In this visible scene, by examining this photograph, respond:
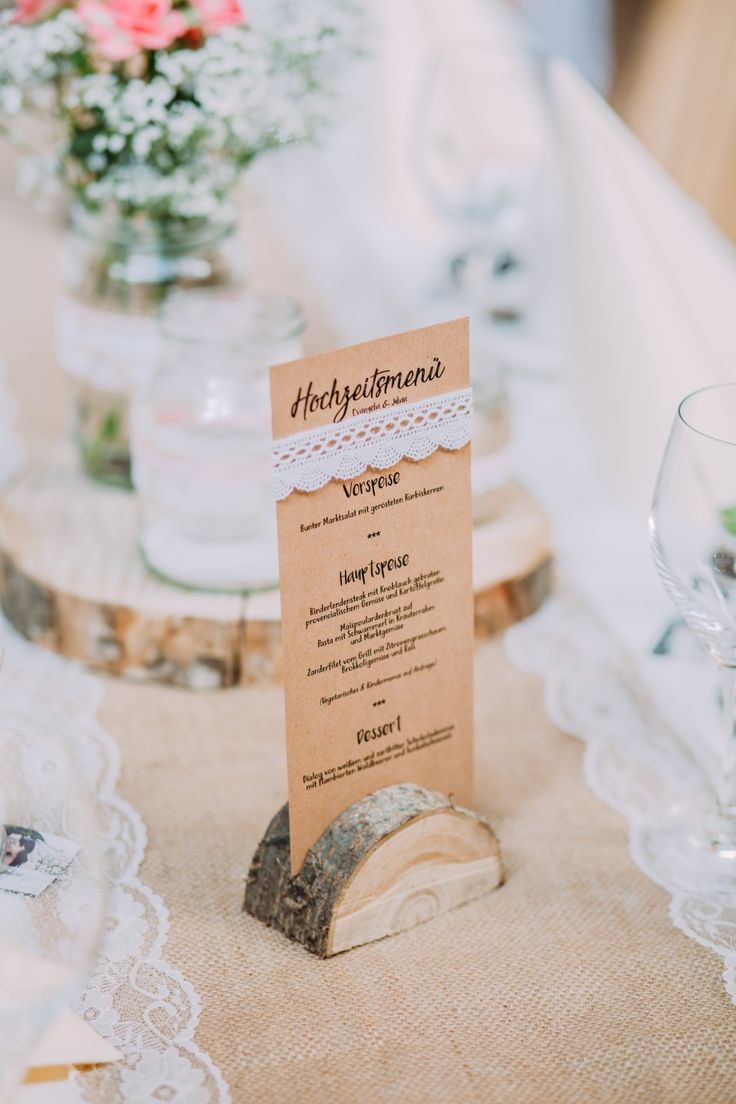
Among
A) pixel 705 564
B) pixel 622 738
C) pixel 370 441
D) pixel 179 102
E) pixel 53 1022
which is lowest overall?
pixel 622 738

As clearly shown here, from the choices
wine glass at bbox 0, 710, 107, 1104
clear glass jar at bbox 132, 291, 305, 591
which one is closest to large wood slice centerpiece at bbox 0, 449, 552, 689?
clear glass jar at bbox 132, 291, 305, 591

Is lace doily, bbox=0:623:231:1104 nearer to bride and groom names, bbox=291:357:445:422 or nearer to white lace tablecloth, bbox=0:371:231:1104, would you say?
white lace tablecloth, bbox=0:371:231:1104

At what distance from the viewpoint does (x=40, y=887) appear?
2.20ft

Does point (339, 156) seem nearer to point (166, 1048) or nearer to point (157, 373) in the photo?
point (157, 373)

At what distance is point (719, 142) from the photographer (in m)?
1.86

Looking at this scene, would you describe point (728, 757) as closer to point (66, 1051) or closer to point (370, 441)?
point (370, 441)

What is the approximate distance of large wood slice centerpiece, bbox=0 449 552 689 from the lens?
3.47ft

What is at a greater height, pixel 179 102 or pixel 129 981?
pixel 179 102

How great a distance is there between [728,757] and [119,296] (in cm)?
76

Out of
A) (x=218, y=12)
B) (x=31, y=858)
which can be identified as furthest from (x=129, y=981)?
(x=218, y=12)

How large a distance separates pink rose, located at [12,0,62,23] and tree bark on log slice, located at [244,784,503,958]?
78 cm

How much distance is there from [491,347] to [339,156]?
3.05 feet

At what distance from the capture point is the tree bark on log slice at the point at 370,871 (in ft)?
2.47

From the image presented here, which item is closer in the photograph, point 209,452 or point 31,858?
point 31,858
